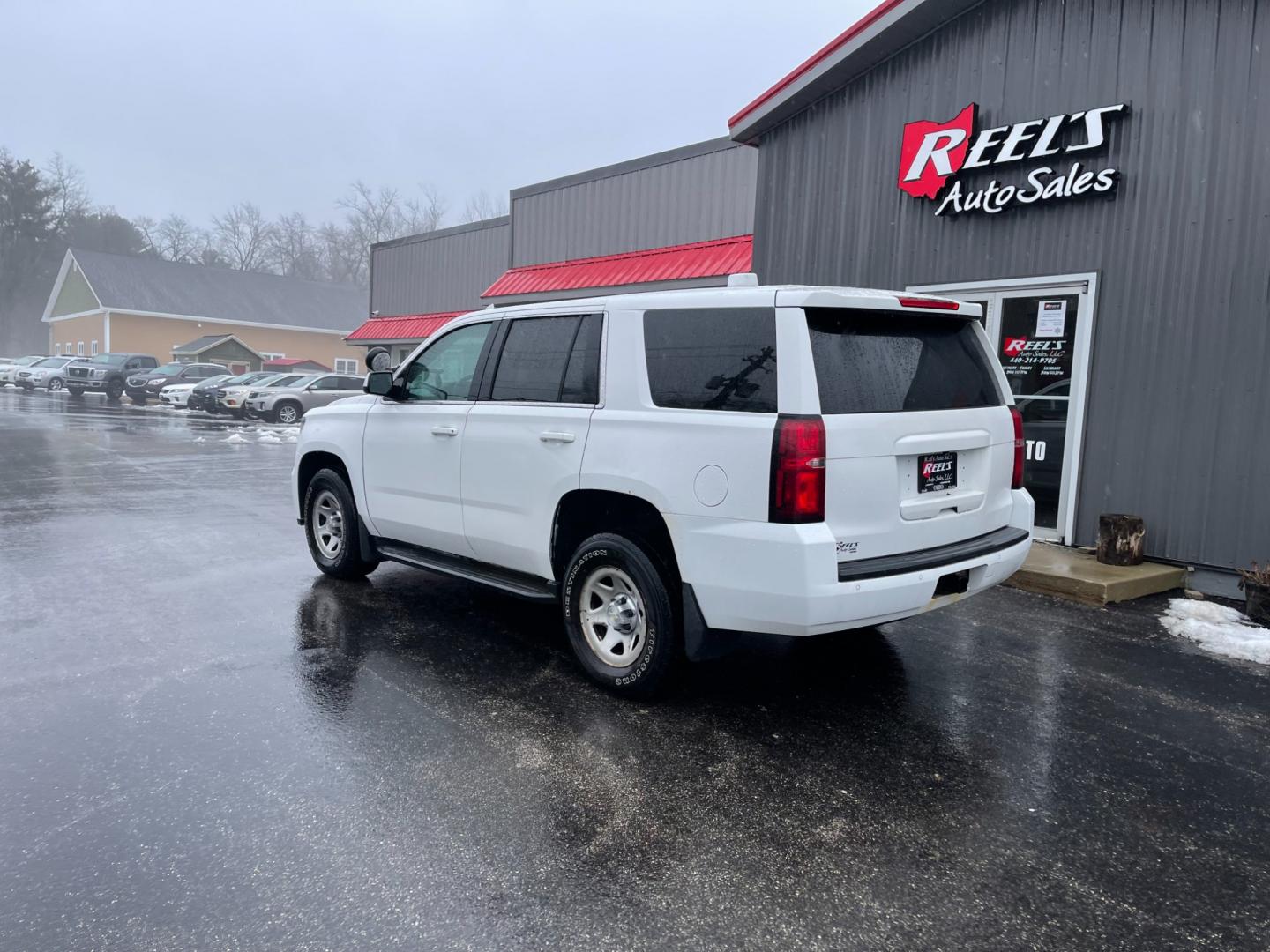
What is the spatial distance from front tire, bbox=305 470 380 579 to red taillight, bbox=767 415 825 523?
12.2 feet

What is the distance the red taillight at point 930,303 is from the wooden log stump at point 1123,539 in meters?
3.88

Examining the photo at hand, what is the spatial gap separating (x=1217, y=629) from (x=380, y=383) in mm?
5935

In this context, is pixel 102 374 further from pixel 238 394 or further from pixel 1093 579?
pixel 1093 579

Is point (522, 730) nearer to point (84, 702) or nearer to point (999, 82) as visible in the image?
point (84, 702)

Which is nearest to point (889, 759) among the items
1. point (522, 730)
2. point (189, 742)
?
point (522, 730)

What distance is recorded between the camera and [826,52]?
954 cm

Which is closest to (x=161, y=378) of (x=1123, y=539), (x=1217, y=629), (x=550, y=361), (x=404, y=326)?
(x=404, y=326)

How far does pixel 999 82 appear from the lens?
8617 mm

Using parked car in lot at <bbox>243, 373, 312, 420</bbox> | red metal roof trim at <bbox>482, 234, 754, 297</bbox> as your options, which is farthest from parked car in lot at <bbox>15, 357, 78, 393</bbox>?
red metal roof trim at <bbox>482, 234, 754, 297</bbox>

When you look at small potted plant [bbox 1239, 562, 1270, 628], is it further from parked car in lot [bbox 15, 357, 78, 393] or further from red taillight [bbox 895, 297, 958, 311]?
parked car in lot [bbox 15, 357, 78, 393]

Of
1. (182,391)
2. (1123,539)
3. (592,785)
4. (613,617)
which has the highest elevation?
(182,391)

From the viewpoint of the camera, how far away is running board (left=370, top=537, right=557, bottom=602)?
16.8ft

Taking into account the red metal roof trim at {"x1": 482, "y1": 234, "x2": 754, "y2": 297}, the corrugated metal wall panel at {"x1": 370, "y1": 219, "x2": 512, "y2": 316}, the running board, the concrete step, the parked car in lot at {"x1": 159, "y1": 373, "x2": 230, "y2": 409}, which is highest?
the corrugated metal wall panel at {"x1": 370, "y1": 219, "x2": 512, "y2": 316}

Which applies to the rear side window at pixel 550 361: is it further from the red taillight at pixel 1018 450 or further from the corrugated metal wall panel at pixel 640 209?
the corrugated metal wall panel at pixel 640 209
